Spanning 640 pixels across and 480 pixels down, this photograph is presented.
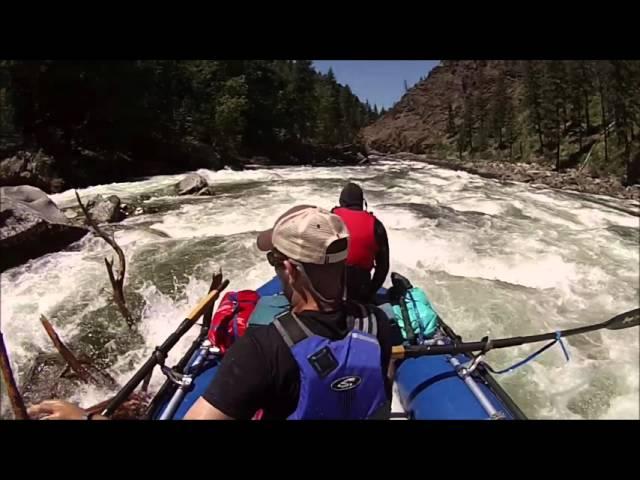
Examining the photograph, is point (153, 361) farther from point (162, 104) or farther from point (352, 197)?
point (162, 104)

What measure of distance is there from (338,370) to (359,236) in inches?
44.1

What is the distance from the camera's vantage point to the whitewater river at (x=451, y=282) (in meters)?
2.87

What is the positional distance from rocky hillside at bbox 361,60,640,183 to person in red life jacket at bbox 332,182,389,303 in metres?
4.51

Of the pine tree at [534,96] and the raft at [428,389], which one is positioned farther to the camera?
the pine tree at [534,96]

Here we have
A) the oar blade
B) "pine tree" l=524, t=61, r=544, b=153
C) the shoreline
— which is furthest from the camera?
"pine tree" l=524, t=61, r=544, b=153

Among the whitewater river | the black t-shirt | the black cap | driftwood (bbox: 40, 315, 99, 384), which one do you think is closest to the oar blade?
the whitewater river

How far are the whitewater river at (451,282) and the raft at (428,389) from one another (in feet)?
1.85

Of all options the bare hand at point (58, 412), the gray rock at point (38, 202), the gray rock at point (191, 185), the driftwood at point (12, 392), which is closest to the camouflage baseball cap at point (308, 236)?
the bare hand at point (58, 412)

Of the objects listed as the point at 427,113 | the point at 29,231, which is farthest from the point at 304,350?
the point at 427,113

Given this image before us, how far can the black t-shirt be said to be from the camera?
909mm

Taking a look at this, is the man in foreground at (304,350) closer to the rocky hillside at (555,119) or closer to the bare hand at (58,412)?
the bare hand at (58,412)

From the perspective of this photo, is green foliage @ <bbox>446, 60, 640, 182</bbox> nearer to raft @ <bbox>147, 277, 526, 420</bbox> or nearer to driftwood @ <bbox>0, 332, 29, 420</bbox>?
raft @ <bbox>147, 277, 526, 420</bbox>
